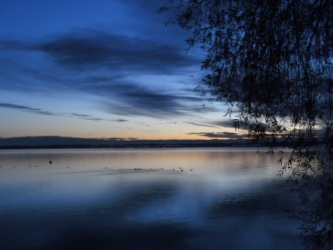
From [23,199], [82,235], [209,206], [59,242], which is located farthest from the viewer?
[23,199]

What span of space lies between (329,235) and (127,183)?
25193 millimetres

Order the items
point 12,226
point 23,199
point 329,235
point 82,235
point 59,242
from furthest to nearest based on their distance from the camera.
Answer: point 23,199 → point 12,226 → point 82,235 → point 59,242 → point 329,235

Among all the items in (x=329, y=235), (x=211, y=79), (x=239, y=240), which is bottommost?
(x=239, y=240)

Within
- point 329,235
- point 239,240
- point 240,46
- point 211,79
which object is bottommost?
point 239,240

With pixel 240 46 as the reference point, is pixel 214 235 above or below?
below

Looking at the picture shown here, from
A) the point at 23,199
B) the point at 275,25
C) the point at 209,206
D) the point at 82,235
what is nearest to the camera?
the point at 275,25

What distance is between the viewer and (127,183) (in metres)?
30.4

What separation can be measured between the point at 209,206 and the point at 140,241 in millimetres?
7678

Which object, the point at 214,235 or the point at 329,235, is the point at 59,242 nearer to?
the point at 214,235

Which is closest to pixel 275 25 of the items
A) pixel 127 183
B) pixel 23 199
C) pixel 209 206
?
pixel 209 206

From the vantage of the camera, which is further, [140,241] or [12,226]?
[12,226]

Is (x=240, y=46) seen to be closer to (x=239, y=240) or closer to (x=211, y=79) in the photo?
(x=211, y=79)

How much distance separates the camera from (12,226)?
15141 millimetres

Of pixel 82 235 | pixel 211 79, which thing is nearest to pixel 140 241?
pixel 82 235
